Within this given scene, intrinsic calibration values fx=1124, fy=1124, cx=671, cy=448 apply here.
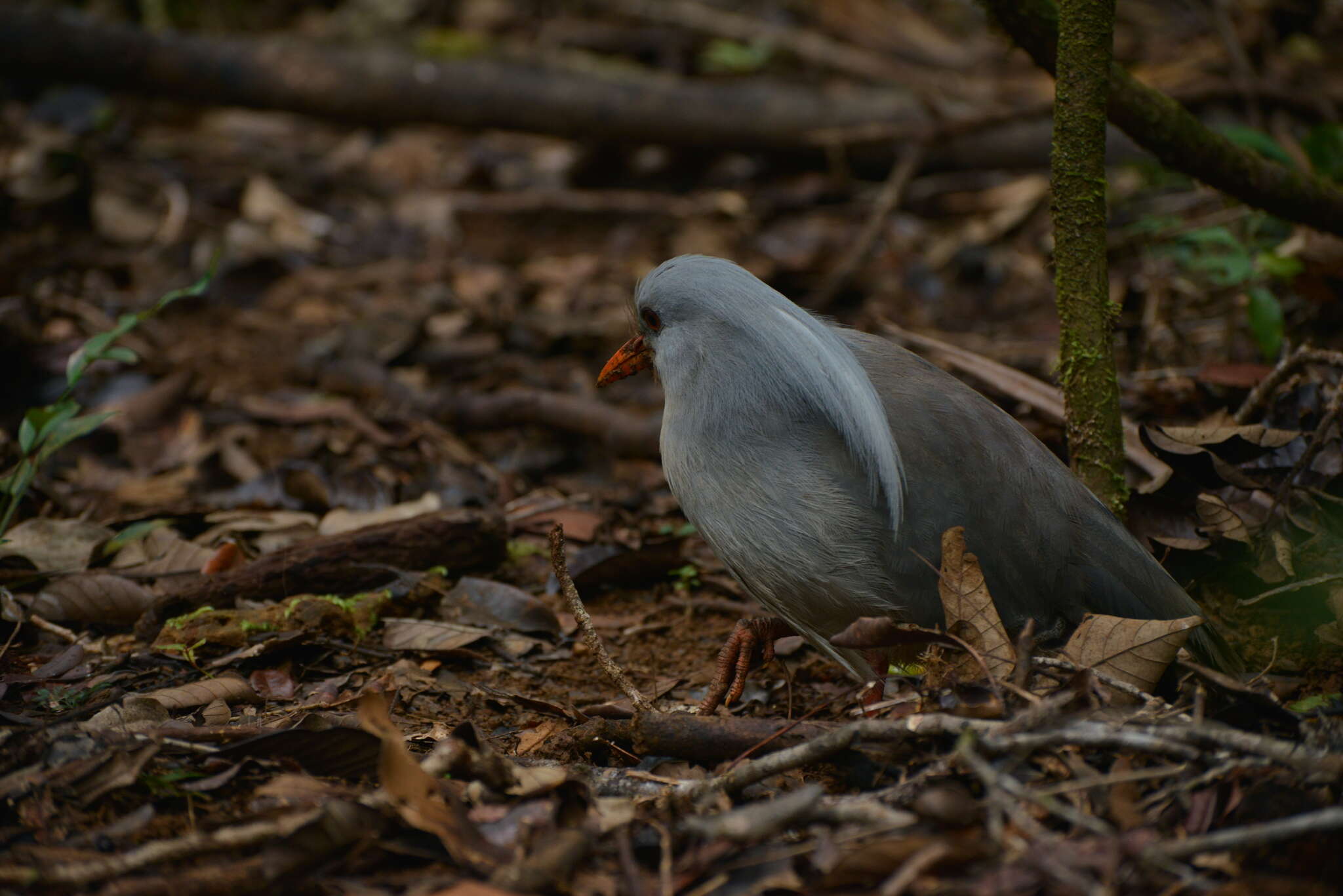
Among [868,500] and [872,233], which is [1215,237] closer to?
[868,500]

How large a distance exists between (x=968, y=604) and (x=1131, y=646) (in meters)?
0.39

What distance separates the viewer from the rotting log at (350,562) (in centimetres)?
354

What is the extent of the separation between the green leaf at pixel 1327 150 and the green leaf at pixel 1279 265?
2.67 feet

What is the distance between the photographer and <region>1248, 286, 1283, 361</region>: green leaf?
4.02 meters

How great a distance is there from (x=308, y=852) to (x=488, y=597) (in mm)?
1712

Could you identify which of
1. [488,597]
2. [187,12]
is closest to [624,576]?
[488,597]

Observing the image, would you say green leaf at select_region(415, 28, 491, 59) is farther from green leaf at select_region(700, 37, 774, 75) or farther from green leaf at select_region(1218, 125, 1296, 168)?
green leaf at select_region(1218, 125, 1296, 168)

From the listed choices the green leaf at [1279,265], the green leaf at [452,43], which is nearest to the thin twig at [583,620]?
the green leaf at [1279,265]

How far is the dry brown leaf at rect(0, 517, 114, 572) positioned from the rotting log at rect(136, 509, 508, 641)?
A: 344 mm

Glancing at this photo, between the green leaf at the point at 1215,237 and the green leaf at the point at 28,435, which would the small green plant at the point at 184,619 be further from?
the green leaf at the point at 1215,237

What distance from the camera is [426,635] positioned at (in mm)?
3539

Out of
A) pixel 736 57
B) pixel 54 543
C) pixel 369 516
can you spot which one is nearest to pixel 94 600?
pixel 54 543

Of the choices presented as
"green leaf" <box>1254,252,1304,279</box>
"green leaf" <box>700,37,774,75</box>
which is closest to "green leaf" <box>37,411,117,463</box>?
"green leaf" <box>1254,252,1304,279</box>

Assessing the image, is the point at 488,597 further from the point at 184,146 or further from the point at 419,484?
the point at 184,146
